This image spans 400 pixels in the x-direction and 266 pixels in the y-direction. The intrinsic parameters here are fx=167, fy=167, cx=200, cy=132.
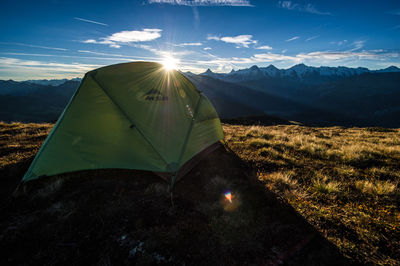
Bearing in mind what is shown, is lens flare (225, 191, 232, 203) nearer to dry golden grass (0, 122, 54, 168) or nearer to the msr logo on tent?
the msr logo on tent

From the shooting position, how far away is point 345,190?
5.36m

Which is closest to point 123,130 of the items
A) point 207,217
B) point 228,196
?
point 207,217

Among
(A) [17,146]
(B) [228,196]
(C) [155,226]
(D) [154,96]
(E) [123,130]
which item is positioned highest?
(D) [154,96]

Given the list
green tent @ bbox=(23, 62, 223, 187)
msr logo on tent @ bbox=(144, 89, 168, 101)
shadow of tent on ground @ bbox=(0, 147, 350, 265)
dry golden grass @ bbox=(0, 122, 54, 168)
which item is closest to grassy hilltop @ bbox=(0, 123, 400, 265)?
shadow of tent on ground @ bbox=(0, 147, 350, 265)

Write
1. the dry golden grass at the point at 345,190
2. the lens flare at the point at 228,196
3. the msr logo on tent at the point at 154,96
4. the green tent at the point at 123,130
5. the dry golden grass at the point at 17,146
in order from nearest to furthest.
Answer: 1. the dry golden grass at the point at 345,190
2. the green tent at the point at 123,130
3. the lens flare at the point at 228,196
4. the msr logo on tent at the point at 154,96
5. the dry golden grass at the point at 17,146

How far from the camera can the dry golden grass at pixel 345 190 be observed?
11.7 feet

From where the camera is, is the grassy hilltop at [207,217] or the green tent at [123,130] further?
the green tent at [123,130]

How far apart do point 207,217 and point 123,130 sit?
3481 millimetres

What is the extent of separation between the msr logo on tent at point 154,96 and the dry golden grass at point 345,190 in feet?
14.1

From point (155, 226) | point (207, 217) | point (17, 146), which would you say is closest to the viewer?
point (155, 226)

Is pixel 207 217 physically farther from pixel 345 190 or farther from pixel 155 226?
pixel 345 190

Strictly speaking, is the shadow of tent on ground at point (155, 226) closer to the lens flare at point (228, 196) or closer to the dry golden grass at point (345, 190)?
the lens flare at point (228, 196)

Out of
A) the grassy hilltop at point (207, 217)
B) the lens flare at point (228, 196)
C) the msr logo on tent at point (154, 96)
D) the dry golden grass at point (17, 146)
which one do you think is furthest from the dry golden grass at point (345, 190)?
the dry golden grass at point (17, 146)

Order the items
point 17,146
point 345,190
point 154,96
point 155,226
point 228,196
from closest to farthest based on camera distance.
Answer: point 155,226, point 228,196, point 345,190, point 154,96, point 17,146
